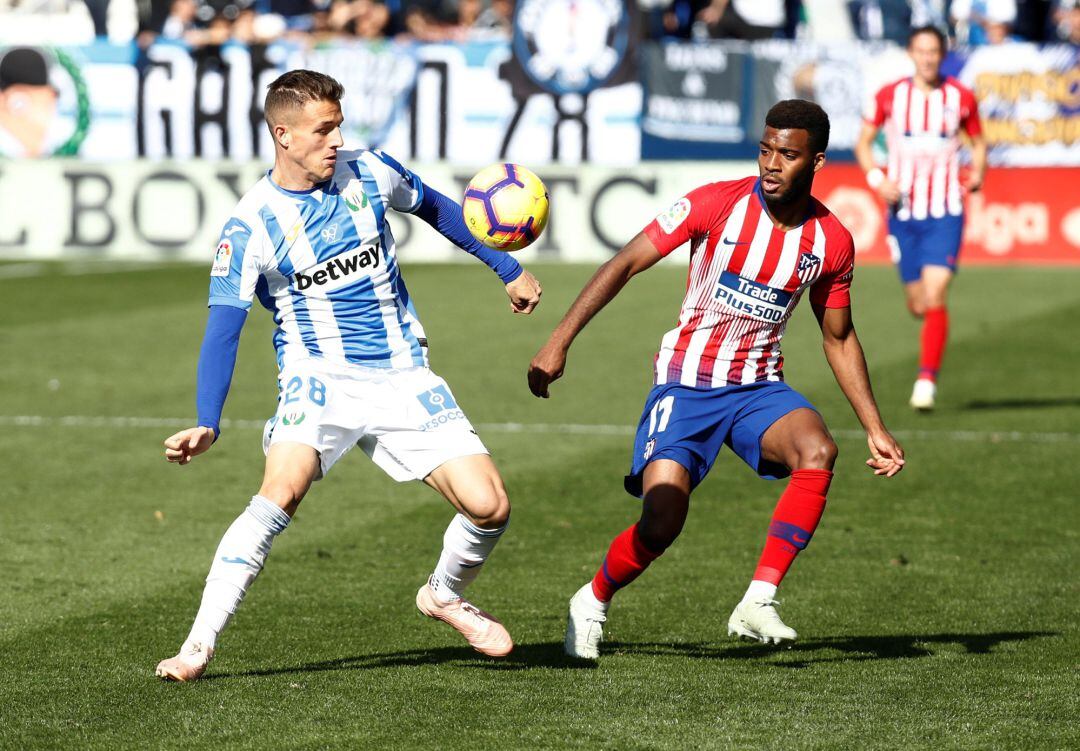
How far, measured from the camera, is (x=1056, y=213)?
65.9 feet

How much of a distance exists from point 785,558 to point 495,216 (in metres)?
1.52

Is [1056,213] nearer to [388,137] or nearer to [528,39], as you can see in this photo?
[528,39]

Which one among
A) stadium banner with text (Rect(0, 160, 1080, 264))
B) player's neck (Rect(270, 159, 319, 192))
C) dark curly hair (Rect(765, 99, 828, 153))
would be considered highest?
dark curly hair (Rect(765, 99, 828, 153))

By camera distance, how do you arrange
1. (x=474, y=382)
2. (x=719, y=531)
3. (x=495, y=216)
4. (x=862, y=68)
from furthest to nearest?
(x=862, y=68) → (x=474, y=382) → (x=719, y=531) → (x=495, y=216)

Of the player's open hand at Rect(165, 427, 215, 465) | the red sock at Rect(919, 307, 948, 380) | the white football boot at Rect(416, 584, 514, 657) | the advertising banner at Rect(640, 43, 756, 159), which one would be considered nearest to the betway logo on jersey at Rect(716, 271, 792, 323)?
the white football boot at Rect(416, 584, 514, 657)

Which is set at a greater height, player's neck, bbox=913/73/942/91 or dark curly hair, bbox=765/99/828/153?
dark curly hair, bbox=765/99/828/153

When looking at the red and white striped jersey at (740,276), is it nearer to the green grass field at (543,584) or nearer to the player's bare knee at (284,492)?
the green grass field at (543,584)

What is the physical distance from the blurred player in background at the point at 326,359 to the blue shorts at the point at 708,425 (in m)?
0.63

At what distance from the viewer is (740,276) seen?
19.4 ft

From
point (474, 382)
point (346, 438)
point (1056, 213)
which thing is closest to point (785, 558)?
point (346, 438)

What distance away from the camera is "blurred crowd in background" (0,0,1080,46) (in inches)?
888

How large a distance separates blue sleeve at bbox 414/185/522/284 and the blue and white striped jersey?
22 centimetres

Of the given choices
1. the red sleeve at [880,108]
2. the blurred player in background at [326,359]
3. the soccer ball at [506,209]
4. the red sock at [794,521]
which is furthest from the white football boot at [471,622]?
the red sleeve at [880,108]

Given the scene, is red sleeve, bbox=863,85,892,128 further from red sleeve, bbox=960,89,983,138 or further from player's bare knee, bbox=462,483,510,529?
player's bare knee, bbox=462,483,510,529
